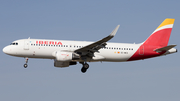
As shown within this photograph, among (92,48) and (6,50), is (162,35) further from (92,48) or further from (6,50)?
(6,50)

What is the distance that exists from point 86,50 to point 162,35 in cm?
1289

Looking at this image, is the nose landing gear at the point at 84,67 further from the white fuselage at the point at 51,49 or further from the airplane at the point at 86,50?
the white fuselage at the point at 51,49

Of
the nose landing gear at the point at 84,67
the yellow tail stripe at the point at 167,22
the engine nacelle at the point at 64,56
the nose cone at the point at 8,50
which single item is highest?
the yellow tail stripe at the point at 167,22

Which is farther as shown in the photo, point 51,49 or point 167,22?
point 167,22

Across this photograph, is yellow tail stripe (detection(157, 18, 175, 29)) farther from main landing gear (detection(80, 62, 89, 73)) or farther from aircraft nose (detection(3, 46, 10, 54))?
aircraft nose (detection(3, 46, 10, 54))

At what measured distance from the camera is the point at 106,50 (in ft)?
140

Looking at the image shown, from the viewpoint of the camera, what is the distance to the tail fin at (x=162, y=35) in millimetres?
45906

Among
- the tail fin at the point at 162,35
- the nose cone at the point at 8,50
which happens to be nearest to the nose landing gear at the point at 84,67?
the tail fin at the point at 162,35

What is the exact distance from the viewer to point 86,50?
4138cm

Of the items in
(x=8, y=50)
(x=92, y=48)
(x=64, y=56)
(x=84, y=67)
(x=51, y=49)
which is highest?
(x=92, y=48)

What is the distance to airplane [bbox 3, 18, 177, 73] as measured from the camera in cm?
4097

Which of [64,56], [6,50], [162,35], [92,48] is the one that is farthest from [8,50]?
[162,35]

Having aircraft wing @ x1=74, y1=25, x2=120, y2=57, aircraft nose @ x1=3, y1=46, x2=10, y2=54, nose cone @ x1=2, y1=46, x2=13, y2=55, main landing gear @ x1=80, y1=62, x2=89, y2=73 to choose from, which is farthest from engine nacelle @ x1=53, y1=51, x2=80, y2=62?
aircraft nose @ x1=3, y1=46, x2=10, y2=54

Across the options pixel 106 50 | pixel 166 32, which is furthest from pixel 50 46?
pixel 166 32
